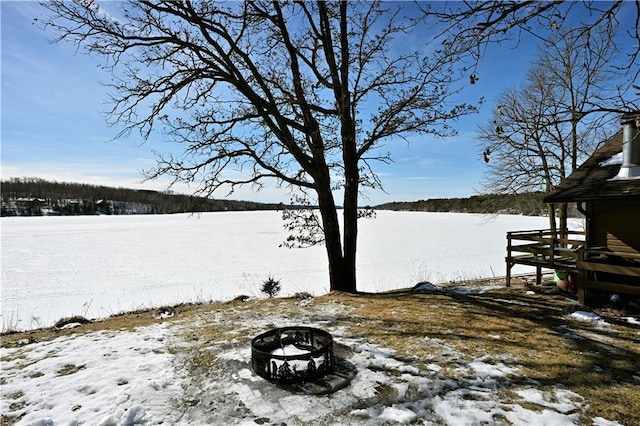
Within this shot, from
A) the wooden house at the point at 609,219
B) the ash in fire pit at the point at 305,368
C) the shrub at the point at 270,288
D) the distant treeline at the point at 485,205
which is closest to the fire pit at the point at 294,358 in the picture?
the ash in fire pit at the point at 305,368

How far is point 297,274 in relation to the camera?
49.6 ft

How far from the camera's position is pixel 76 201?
80.9 m

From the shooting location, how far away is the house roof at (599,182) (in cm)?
644

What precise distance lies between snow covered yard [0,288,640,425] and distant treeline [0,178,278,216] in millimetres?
59173

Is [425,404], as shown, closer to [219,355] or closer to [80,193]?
[219,355]

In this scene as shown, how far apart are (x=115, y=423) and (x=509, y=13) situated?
4.45 metres

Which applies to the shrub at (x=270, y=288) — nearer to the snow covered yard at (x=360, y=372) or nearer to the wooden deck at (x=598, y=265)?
the snow covered yard at (x=360, y=372)

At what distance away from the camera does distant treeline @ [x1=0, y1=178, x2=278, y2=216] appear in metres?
72.7

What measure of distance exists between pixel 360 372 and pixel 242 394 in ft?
4.09

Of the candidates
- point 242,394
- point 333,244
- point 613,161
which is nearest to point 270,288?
point 333,244

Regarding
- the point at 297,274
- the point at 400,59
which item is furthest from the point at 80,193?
the point at 400,59

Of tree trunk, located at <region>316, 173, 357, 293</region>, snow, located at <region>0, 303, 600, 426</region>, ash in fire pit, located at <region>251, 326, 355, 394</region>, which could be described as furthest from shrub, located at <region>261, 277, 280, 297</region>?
ash in fire pit, located at <region>251, 326, 355, 394</region>

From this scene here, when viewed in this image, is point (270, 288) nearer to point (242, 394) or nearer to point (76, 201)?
point (242, 394)

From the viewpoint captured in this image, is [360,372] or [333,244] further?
[333,244]
